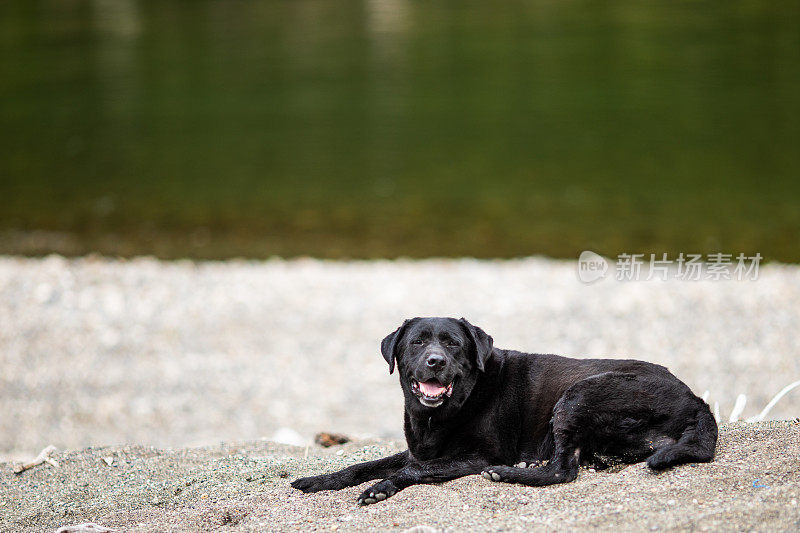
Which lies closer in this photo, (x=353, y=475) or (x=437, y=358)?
(x=437, y=358)

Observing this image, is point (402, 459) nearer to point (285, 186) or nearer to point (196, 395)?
point (196, 395)

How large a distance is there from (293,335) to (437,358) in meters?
8.48

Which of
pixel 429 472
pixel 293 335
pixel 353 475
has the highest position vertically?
pixel 429 472

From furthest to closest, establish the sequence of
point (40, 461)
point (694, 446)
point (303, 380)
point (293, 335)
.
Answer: point (293, 335), point (303, 380), point (40, 461), point (694, 446)

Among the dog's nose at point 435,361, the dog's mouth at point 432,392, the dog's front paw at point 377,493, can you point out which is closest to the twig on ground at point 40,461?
the dog's front paw at point 377,493

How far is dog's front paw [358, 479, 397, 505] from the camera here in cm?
487

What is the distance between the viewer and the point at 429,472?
5.09 metres

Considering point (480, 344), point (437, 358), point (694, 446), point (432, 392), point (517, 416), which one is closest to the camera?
point (694, 446)

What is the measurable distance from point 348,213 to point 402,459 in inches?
573

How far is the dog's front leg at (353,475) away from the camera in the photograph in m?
5.30

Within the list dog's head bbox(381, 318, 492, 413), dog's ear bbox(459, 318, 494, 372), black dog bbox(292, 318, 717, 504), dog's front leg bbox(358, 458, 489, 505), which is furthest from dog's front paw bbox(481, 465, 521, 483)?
dog's ear bbox(459, 318, 494, 372)

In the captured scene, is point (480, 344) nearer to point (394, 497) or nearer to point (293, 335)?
point (394, 497)

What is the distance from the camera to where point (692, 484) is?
452cm

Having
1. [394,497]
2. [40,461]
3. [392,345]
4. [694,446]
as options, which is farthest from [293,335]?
[694,446]
